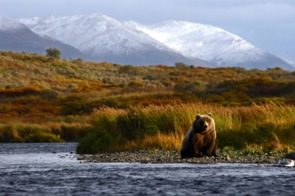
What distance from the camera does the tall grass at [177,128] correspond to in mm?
29641

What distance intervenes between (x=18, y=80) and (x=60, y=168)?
69.0 metres

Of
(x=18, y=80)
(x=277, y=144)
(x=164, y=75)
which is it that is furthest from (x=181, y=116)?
(x=164, y=75)

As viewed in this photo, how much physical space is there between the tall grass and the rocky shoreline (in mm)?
1419

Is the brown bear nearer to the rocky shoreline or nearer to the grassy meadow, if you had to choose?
the rocky shoreline

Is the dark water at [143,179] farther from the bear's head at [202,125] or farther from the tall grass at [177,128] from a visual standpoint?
the tall grass at [177,128]

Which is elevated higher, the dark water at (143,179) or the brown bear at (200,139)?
the brown bear at (200,139)

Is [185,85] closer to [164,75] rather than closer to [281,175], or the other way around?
[164,75]

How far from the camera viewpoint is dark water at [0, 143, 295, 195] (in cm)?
1845

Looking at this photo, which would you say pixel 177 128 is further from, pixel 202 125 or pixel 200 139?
pixel 202 125

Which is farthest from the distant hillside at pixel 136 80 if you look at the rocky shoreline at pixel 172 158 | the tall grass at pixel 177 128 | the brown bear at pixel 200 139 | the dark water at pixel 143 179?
the dark water at pixel 143 179

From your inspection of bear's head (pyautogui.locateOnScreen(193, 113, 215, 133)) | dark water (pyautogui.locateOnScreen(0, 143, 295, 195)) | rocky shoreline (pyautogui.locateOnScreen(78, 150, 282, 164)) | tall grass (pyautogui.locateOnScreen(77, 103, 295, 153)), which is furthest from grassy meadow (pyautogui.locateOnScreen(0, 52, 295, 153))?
dark water (pyautogui.locateOnScreen(0, 143, 295, 195))

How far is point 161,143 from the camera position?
29734 millimetres

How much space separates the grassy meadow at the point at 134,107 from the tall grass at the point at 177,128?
35mm

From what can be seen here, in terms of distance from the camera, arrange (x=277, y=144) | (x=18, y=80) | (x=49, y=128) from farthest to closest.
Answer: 1. (x=18, y=80)
2. (x=49, y=128)
3. (x=277, y=144)
